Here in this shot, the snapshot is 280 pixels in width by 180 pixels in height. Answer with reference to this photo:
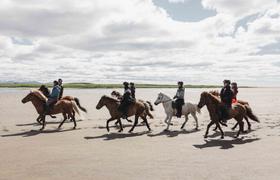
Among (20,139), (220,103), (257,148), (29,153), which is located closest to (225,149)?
(257,148)

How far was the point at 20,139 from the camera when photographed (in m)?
14.1

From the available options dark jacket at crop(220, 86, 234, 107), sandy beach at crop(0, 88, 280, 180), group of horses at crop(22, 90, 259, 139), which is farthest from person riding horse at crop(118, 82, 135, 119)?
dark jacket at crop(220, 86, 234, 107)

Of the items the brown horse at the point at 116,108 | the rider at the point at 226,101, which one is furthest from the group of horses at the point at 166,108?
the rider at the point at 226,101

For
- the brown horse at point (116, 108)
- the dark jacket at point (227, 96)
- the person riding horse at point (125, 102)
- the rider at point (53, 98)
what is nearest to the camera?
the dark jacket at point (227, 96)

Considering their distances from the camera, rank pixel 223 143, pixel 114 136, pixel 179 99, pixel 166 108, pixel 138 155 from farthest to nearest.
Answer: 1. pixel 166 108
2. pixel 179 99
3. pixel 114 136
4. pixel 223 143
5. pixel 138 155

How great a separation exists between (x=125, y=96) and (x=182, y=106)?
3.06 m

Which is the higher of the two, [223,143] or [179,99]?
[179,99]

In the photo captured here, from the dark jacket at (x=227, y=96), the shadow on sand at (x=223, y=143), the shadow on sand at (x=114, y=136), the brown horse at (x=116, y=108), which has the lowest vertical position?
the shadow on sand at (x=114, y=136)

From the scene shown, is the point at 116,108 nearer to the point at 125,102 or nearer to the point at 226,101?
the point at 125,102

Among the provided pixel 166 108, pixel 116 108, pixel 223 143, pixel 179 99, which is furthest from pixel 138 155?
pixel 179 99

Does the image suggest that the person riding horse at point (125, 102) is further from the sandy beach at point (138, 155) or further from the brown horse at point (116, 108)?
the sandy beach at point (138, 155)

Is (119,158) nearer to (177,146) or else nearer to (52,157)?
(52,157)

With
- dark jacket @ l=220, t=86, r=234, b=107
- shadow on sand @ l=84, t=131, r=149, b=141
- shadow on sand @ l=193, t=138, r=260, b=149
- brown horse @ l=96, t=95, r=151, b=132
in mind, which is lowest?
shadow on sand @ l=84, t=131, r=149, b=141

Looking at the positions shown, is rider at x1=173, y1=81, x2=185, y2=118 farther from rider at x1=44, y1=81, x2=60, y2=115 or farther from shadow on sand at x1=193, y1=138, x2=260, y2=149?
rider at x1=44, y1=81, x2=60, y2=115
